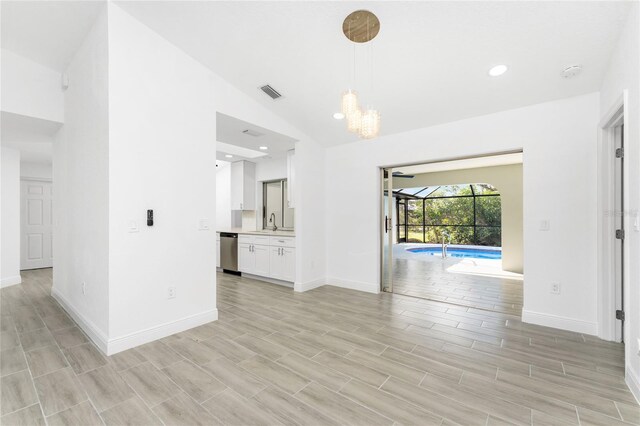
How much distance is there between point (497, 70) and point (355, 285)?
3.48 metres

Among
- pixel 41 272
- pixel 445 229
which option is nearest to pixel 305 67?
pixel 41 272

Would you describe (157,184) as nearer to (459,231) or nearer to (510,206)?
(510,206)

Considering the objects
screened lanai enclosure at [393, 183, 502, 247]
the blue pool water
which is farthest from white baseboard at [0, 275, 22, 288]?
Result: screened lanai enclosure at [393, 183, 502, 247]

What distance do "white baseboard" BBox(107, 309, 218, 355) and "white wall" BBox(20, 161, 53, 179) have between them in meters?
6.27

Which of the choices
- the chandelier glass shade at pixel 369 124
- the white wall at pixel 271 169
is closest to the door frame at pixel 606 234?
the chandelier glass shade at pixel 369 124

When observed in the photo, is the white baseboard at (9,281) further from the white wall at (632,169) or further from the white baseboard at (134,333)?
the white wall at (632,169)

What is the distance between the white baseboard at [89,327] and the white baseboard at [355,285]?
3.29 m

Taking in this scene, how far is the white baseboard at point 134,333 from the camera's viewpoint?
250cm

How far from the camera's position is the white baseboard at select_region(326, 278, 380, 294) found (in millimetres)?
4471

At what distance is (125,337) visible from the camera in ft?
8.38

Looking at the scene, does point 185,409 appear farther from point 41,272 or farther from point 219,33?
point 41,272

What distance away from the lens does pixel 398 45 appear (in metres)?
2.61

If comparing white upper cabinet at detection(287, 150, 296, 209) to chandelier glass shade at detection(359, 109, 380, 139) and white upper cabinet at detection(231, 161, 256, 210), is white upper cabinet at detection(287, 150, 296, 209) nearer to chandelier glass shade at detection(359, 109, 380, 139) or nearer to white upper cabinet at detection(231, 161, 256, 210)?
white upper cabinet at detection(231, 161, 256, 210)

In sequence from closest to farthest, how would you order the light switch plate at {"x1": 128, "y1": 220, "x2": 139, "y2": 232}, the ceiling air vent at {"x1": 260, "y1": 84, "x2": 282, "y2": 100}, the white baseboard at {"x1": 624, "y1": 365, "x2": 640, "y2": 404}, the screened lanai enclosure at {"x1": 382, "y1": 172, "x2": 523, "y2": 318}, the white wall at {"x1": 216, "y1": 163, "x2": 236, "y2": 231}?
the white baseboard at {"x1": 624, "y1": 365, "x2": 640, "y2": 404}
the light switch plate at {"x1": 128, "y1": 220, "x2": 139, "y2": 232}
the ceiling air vent at {"x1": 260, "y1": 84, "x2": 282, "y2": 100}
the screened lanai enclosure at {"x1": 382, "y1": 172, "x2": 523, "y2": 318}
the white wall at {"x1": 216, "y1": 163, "x2": 236, "y2": 231}
